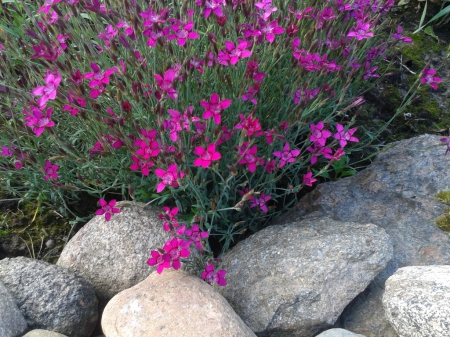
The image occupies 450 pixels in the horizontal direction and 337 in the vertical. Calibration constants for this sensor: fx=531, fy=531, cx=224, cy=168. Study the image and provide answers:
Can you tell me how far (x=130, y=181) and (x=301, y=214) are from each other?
0.86 metres

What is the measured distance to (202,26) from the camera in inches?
104

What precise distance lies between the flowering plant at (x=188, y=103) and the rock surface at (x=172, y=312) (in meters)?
0.13

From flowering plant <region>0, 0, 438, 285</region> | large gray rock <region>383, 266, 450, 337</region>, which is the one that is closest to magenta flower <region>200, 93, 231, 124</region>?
flowering plant <region>0, 0, 438, 285</region>

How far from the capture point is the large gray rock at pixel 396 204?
2.32 metres

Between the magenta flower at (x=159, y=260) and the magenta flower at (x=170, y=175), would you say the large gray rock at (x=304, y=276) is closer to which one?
the magenta flower at (x=159, y=260)

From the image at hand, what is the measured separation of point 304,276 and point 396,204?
713 mm

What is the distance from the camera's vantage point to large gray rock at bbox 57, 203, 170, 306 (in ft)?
7.72

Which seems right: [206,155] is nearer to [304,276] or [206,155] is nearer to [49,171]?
[304,276]

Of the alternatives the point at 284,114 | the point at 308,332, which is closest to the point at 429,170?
the point at 284,114

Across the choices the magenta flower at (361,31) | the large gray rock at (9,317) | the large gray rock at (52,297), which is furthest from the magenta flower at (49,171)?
the magenta flower at (361,31)

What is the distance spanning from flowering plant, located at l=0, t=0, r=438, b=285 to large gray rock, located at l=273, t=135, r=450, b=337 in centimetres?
17

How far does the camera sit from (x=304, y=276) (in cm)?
217

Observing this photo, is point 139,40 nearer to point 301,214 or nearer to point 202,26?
point 202,26

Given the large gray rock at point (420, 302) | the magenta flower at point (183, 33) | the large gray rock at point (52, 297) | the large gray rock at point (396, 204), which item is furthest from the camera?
the large gray rock at point (396, 204)
